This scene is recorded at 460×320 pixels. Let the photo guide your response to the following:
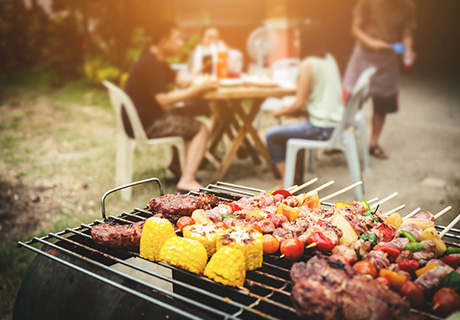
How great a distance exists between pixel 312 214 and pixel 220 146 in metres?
5.47

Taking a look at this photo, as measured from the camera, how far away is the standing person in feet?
22.3

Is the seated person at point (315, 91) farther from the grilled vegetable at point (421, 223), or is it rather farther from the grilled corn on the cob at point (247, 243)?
the grilled corn on the cob at point (247, 243)

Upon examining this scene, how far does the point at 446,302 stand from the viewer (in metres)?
1.51

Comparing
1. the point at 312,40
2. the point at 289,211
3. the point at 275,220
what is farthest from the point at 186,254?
the point at 312,40

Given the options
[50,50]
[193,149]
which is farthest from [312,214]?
[50,50]

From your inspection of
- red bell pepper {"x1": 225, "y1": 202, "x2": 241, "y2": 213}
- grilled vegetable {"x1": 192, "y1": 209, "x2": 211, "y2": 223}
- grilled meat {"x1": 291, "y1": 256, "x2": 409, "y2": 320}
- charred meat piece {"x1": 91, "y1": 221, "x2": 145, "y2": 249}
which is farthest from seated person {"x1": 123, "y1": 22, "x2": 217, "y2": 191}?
grilled meat {"x1": 291, "y1": 256, "x2": 409, "y2": 320}

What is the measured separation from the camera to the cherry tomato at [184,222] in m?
2.17

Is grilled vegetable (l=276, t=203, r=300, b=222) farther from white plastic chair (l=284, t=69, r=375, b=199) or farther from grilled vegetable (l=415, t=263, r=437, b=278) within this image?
white plastic chair (l=284, t=69, r=375, b=199)

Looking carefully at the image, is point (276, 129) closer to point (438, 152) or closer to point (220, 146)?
point (220, 146)

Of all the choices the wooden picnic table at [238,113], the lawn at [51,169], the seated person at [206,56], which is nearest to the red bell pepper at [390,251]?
the lawn at [51,169]

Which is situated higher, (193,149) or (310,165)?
(193,149)

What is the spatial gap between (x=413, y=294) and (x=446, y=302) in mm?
116

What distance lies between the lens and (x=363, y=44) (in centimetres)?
695

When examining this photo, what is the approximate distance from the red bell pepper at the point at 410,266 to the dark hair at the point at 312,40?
3.71m
